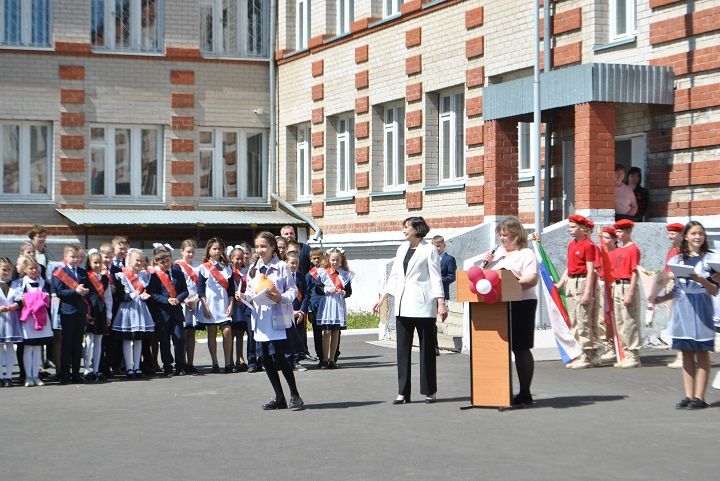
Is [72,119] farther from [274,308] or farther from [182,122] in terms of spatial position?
[274,308]

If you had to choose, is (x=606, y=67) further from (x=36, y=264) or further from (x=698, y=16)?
(x=36, y=264)

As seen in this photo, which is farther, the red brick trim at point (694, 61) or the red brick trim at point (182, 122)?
the red brick trim at point (182, 122)

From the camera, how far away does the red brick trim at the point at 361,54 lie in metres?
32.7

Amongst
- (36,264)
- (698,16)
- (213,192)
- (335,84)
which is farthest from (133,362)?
Result: (213,192)

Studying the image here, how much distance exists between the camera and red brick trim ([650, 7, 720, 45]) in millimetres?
21797

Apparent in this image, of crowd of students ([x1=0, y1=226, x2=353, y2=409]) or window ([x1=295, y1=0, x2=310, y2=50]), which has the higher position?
window ([x1=295, y1=0, x2=310, y2=50])

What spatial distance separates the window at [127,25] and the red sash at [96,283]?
A: 19130 mm

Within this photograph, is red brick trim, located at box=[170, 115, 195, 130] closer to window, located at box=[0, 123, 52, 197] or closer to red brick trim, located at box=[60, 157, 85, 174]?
red brick trim, located at box=[60, 157, 85, 174]

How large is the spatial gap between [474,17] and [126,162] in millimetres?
11943

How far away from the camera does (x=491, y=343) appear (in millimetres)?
13930

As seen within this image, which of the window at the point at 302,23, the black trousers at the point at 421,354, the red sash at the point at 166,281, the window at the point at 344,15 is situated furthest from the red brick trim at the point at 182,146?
the black trousers at the point at 421,354

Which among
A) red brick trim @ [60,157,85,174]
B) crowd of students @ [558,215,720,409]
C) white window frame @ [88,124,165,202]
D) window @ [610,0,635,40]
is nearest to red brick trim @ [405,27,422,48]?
window @ [610,0,635,40]

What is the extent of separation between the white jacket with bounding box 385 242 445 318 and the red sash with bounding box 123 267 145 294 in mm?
4776

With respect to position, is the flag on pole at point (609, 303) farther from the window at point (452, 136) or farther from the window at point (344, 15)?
the window at point (344, 15)
